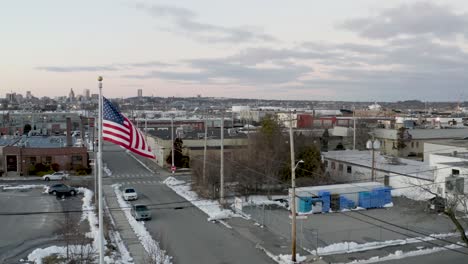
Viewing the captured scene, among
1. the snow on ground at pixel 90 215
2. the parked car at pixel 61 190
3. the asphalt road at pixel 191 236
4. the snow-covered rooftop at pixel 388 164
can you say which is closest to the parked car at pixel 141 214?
the asphalt road at pixel 191 236

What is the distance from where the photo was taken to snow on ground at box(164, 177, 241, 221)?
28750 mm

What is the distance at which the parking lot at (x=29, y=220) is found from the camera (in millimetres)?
22094

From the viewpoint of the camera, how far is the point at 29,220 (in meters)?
27.5

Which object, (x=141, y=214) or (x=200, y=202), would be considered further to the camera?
(x=200, y=202)

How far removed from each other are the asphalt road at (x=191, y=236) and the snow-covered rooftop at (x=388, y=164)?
17609 mm

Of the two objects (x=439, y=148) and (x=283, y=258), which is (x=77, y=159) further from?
(x=439, y=148)

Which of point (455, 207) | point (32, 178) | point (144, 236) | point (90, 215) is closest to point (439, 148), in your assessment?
point (455, 207)

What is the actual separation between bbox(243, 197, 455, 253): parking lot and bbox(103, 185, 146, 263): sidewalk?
24.9 feet

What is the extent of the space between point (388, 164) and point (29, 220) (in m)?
30.9

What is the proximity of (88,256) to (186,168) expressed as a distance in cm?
3210

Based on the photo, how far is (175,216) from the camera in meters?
29.0

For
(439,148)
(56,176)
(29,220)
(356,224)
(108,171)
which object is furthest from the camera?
(108,171)

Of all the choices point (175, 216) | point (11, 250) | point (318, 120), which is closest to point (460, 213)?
point (175, 216)

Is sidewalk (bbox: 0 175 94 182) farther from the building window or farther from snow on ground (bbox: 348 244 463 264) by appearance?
snow on ground (bbox: 348 244 463 264)
